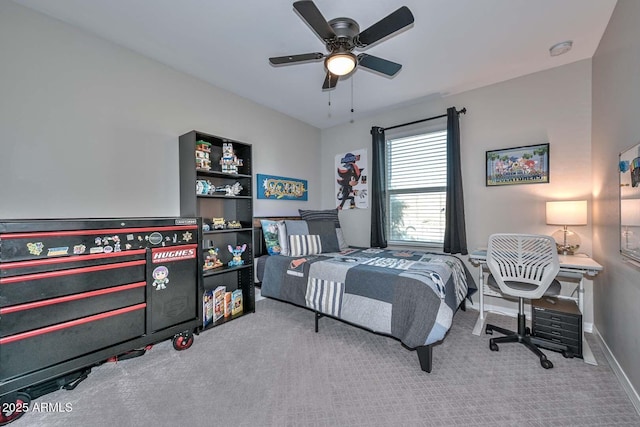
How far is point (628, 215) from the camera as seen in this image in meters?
1.58

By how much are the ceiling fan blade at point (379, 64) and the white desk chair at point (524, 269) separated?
1637mm

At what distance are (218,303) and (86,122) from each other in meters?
1.97

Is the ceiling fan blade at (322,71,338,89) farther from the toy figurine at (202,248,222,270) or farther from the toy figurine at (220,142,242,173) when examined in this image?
the toy figurine at (202,248,222,270)

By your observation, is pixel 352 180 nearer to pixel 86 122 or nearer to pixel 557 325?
pixel 557 325

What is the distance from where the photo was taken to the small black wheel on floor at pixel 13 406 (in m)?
1.36

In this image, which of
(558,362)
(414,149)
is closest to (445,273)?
(558,362)

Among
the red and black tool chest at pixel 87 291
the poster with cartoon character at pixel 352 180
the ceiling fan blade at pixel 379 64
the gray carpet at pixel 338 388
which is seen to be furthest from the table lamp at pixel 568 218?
the red and black tool chest at pixel 87 291

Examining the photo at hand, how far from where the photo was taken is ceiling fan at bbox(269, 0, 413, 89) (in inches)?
57.4

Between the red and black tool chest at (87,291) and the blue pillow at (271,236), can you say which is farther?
the blue pillow at (271,236)

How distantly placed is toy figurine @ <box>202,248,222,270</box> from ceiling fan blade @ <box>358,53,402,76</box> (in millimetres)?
2308

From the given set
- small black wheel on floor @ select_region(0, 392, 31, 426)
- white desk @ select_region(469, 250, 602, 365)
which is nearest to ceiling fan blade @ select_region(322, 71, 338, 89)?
white desk @ select_region(469, 250, 602, 365)

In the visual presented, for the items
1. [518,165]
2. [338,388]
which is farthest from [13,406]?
[518,165]

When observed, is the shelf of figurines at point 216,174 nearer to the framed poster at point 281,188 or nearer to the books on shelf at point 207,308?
the framed poster at point 281,188

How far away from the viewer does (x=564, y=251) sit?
247 cm
